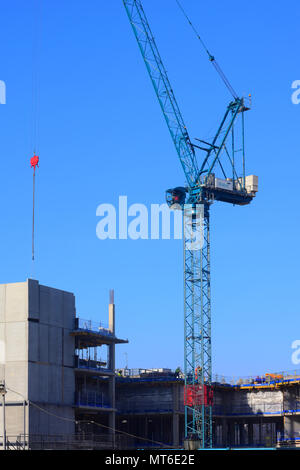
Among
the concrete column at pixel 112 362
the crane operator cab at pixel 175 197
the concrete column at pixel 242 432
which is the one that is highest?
the crane operator cab at pixel 175 197

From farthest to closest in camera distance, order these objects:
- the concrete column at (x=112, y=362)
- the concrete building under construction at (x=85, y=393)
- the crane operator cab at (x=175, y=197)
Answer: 1. the crane operator cab at (x=175, y=197)
2. the concrete column at (x=112, y=362)
3. the concrete building under construction at (x=85, y=393)

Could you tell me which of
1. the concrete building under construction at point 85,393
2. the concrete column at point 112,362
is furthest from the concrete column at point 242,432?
the concrete column at point 112,362

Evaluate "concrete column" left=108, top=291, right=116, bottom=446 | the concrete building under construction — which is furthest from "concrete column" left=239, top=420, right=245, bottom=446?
"concrete column" left=108, top=291, right=116, bottom=446

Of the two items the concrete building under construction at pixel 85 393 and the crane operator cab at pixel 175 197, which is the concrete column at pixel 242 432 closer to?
the concrete building under construction at pixel 85 393

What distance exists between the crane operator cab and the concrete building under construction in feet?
110

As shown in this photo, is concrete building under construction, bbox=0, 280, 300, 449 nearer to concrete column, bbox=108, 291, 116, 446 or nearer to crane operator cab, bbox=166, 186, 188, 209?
concrete column, bbox=108, 291, 116, 446

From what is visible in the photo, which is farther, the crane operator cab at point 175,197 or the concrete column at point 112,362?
the crane operator cab at point 175,197

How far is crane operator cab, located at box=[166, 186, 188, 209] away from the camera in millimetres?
167750

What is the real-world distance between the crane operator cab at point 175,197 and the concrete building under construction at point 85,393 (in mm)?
33560

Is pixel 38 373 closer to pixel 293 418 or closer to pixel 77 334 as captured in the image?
pixel 77 334

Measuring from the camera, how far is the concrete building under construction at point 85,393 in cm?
12106

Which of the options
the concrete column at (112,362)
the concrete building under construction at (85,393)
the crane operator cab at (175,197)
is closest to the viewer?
the concrete building under construction at (85,393)
